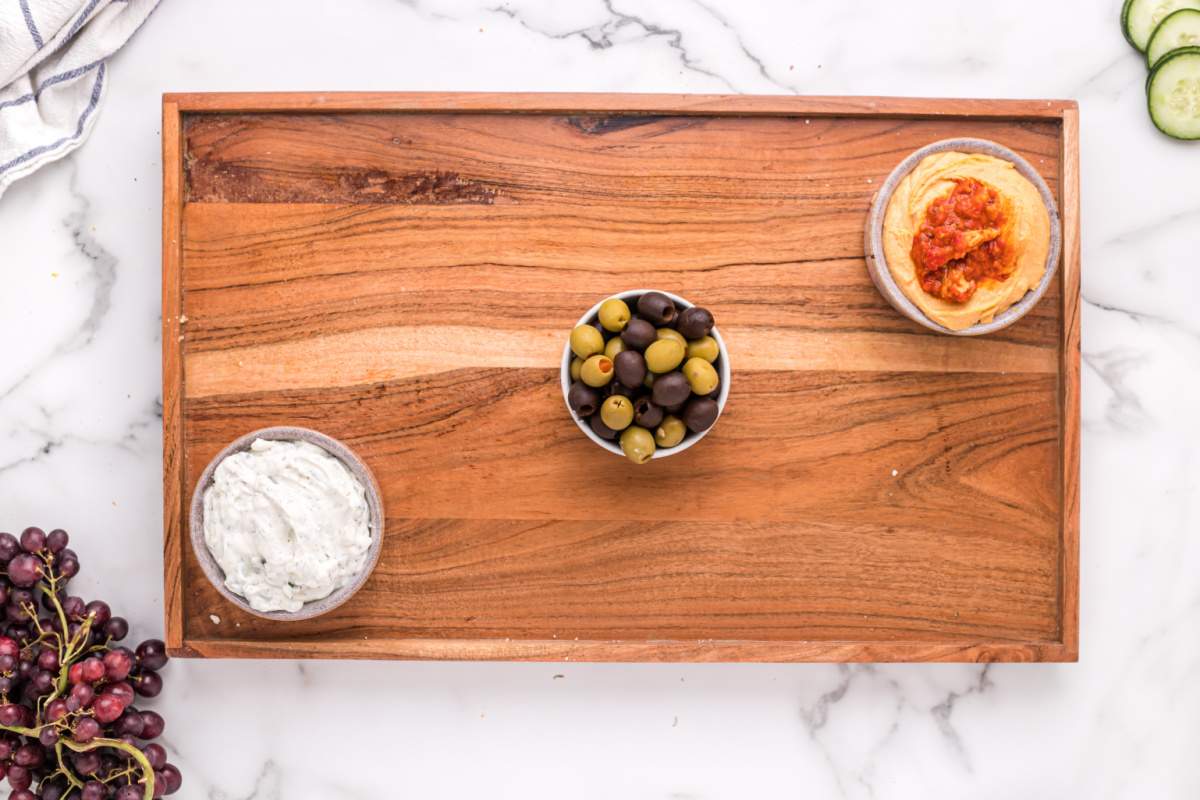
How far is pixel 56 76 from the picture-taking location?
4.93 feet

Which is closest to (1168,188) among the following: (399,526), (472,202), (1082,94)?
(1082,94)

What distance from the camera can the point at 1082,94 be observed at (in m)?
1.55

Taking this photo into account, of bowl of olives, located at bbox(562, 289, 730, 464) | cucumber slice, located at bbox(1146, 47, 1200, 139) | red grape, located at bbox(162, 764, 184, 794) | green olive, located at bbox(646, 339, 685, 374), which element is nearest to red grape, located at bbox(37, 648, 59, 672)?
red grape, located at bbox(162, 764, 184, 794)

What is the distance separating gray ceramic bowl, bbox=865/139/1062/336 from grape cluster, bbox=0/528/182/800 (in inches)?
49.4

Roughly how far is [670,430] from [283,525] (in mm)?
550

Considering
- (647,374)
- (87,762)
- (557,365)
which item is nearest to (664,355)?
(647,374)

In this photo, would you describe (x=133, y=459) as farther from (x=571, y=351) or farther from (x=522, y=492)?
(x=571, y=351)

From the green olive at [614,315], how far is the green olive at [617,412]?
0.10 metres

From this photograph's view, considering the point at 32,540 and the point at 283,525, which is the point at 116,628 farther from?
the point at 283,525

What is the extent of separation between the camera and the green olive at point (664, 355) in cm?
124

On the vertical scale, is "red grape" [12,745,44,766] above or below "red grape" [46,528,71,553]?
below

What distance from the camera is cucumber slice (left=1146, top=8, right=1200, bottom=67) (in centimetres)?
151

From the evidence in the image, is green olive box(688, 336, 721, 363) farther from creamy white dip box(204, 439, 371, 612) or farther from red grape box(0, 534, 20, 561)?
red grape box(0, 534, 20, 561)

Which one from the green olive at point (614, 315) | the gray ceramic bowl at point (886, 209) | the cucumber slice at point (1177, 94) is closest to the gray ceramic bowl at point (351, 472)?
the green olive at point (614, 315)
